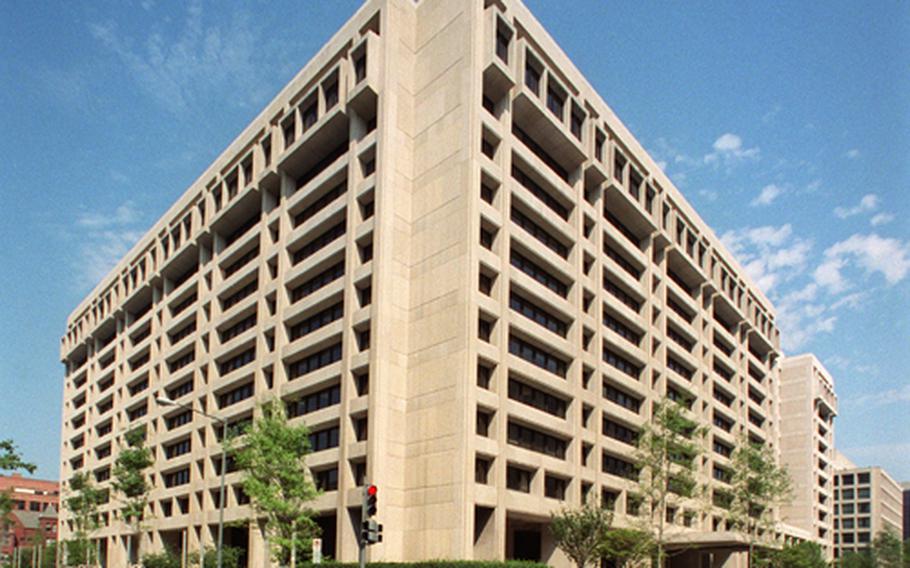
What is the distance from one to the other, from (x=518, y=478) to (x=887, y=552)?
87843 millimetres

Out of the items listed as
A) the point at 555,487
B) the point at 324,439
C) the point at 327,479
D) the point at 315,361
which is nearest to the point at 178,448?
the point at 315,361

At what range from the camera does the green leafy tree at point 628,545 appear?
45406 millimetres

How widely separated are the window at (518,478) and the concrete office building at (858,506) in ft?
444

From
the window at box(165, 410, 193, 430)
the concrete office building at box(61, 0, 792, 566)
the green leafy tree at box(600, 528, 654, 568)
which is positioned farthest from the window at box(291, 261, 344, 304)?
the green leafy tree at box(600, 528, 654, 568)

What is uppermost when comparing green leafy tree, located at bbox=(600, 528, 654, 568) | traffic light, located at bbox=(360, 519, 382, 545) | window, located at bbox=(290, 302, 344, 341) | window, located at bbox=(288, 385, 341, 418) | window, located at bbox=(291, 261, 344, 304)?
window, located at bbox=(291, 261, 344, 304)

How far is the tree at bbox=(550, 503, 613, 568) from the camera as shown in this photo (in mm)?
41062

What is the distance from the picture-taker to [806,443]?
364ft

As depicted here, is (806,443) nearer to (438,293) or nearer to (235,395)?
(235,395)

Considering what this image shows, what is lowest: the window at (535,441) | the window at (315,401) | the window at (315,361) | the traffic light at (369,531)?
the traffic light at (369,531)

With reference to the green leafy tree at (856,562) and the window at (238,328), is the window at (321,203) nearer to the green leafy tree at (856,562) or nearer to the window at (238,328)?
the window at (238,328)

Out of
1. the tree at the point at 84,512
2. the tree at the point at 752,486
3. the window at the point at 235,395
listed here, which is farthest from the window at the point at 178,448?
the tree at the point at 752,486

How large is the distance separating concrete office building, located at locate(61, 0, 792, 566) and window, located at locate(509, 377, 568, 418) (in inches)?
6.0

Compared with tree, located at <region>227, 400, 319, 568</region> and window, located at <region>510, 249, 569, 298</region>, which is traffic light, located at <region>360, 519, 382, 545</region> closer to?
tree, located at <region>227, 400, 319, 568</region>

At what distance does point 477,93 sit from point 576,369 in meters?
18.7
